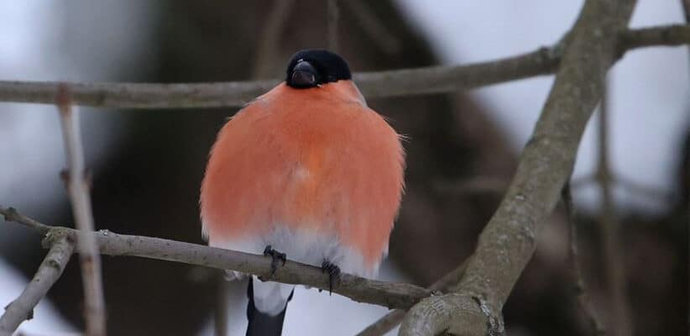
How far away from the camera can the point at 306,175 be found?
9.11 feet

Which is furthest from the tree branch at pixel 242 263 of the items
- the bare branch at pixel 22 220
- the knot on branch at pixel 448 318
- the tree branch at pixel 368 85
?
the tree branch at pixel 368 85

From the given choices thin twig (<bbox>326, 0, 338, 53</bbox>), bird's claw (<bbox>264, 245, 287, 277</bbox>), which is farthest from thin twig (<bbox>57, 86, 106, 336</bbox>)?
thin twig (<bbox>326, 0, 338, 53</bbox>)

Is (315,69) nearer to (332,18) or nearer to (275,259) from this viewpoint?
(332,18)

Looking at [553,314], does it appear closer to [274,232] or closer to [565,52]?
[565,52]

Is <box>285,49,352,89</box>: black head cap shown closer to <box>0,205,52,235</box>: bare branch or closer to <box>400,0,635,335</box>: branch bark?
<box>400,0,635,335</box>: branch bark

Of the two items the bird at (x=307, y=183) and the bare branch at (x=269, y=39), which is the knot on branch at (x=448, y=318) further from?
the bare branch at (x=269, y=39)

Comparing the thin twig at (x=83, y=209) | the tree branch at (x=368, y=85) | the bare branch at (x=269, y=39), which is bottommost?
the thin twig at (x=83, y=209)

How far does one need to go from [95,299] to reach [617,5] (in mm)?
2539

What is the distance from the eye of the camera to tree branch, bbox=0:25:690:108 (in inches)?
111

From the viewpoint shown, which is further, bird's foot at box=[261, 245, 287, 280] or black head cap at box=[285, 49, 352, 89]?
black head cap at box=[285, 49, 352, 89]

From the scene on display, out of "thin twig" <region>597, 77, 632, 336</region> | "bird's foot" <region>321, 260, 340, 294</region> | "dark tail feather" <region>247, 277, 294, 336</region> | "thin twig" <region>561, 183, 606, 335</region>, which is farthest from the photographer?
"dark tail feather" <region>247, 277, 294, 336</region>

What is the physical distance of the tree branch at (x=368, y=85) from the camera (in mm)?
2814

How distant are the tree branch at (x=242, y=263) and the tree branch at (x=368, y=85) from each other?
67 cm

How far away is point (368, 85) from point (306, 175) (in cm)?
51
